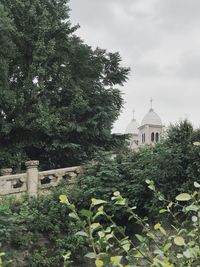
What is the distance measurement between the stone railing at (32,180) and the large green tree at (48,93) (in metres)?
4.51

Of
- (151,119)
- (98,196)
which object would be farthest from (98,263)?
(151,119)

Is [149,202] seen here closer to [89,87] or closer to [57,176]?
[57,176]

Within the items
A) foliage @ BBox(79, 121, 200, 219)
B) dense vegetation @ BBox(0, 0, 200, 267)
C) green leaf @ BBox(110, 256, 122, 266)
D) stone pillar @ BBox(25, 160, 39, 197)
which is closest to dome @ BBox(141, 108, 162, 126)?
dense vegetation @ BBox(0, 0, 200, 267)

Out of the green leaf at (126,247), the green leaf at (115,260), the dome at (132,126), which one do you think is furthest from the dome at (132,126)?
the green leaf at (115,260)

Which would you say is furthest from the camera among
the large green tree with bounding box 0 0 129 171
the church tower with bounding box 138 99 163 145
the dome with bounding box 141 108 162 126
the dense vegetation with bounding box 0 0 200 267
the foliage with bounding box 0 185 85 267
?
the dome with bounding box 141 108 162 126

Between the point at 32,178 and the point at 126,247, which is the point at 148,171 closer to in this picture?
the point at 32,178

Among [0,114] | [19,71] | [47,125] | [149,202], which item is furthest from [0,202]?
[19,71]

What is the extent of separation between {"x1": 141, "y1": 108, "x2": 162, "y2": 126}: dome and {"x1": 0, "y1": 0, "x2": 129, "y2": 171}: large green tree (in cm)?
4376

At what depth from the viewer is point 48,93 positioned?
20.0m

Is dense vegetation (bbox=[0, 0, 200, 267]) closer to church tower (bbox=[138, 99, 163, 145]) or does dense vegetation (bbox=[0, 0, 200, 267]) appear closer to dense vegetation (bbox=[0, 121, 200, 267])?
dense vegetation (bbox=[0, 121, 200, 267])

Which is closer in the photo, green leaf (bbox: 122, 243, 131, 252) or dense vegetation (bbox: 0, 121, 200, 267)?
green leaf (bbox: 122, 243, 131, 252)

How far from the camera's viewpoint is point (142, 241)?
106 inches

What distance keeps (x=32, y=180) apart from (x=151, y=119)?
5332 cm

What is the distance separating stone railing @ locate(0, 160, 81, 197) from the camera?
1330 cm
